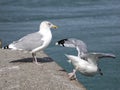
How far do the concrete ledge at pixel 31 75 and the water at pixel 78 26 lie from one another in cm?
391

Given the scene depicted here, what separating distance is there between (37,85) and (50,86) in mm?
263

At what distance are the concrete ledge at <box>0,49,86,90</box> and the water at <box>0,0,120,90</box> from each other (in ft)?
12.8

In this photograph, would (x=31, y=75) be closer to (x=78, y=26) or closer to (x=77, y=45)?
(x=77, y=45)

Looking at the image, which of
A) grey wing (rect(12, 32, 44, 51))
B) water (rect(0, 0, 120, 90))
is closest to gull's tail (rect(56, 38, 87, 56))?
grey wing (rect(12, 32, 44, 51))

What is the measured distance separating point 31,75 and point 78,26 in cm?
1851

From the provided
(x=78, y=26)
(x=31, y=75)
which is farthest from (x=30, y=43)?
(x=78, y=26)

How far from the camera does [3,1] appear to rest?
51.8 metres

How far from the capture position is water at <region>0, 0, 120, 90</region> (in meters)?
17.3

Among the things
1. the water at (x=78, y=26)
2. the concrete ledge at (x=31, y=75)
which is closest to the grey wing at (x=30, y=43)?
the concrete ledge at (x=31, y=75)

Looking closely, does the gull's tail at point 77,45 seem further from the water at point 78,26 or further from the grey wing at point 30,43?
the water at point 78,26

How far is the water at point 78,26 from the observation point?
17297mm

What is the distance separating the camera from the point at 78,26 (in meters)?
28.9

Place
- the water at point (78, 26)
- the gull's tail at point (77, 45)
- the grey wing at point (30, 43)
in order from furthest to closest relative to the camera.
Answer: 1. the water at point (78, 26)
2. the grey wing at point (30, 43)
3. the gull's tail at point (77, 45)

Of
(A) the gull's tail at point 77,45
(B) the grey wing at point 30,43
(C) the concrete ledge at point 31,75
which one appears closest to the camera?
(C) the concrete ledge at point 31,75
